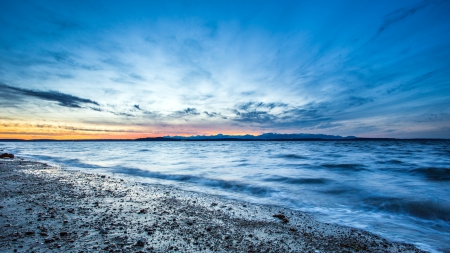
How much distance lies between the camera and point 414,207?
645cm

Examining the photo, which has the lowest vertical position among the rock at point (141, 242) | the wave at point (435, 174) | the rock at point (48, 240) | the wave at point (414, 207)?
the wave at point (435, 174)

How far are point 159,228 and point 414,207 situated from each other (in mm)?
7694

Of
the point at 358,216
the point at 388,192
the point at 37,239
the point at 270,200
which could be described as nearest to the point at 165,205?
the point at 37,239

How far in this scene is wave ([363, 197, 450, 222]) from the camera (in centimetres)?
588

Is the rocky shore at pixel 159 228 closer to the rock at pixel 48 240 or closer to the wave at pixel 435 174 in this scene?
the rock at pixel 48 240

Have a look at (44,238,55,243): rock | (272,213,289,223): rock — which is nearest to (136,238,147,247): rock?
(44,238,55,243): rock

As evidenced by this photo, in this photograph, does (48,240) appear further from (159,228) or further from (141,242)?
(159,228)

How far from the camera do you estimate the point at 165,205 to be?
18.0ft

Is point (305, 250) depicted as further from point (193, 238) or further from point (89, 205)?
point (89, 205)

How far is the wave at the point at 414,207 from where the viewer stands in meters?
5.88

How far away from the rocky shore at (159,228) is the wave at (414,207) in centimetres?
298

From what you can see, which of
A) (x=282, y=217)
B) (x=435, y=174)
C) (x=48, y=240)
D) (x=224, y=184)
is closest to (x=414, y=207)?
(x=282, y=217)

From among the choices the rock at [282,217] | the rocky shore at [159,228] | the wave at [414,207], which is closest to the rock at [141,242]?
the rocky shore at [159,228]

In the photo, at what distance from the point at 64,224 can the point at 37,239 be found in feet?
2.18
